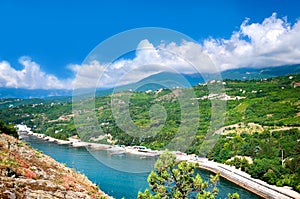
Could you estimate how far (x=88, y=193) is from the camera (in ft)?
22.9

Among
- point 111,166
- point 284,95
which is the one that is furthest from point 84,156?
point 284,95

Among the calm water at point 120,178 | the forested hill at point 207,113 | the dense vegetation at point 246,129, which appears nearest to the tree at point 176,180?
the dense vegetation at point 246,129

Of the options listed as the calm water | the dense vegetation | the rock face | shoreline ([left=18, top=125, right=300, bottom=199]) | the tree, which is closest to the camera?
the rock face

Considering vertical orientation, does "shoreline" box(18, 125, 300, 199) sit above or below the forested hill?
below

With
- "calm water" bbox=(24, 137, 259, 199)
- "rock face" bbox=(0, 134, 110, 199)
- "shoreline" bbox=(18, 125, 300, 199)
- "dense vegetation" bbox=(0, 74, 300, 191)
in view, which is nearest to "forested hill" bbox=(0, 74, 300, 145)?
"dense vegetation" bbox=(0, 74, 300, 191)

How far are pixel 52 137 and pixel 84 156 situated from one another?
21233 mm

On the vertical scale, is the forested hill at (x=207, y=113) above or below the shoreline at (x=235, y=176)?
above

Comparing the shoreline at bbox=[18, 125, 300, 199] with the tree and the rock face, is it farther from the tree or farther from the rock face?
the rock face

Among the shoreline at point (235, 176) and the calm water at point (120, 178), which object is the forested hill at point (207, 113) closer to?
the shoreline at point (235, 176)

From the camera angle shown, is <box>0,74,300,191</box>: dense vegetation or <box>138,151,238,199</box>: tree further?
<box>0,74,300,191</box>: dense vegetation

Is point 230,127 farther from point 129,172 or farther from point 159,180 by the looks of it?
point 159,180

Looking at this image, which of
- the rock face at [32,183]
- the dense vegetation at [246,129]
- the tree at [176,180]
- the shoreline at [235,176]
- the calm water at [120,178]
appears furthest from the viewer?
the dense vegetation at [246,129]

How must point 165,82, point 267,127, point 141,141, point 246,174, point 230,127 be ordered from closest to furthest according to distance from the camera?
point 165,82
point 246,174
point 267,127
point 230,127
point 141,141

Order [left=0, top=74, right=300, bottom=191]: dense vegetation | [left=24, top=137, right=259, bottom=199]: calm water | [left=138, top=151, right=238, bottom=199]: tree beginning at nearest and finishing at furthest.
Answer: [left=138, top=151, right=238, bottom=199]: tree, [left=24, top=137, right=259, bottom=199]: calm water, [left=0, top=74, right=300, bottom=191]: dense vegetation
